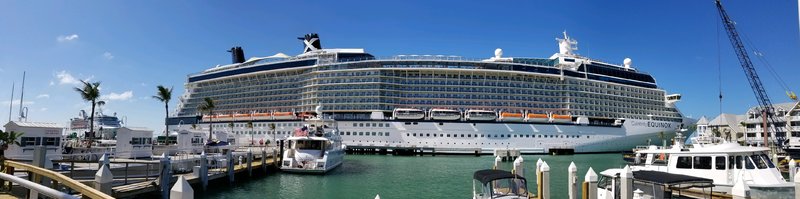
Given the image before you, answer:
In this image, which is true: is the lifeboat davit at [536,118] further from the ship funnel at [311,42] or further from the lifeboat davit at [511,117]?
the ship funnel at [311,42]

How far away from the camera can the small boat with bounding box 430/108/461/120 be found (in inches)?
2328

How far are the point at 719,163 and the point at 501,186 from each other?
849 centimetres

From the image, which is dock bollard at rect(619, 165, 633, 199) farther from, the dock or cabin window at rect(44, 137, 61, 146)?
cabin window at rect(44, 137, 61, 146)

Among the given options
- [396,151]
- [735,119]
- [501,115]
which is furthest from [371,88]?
[735,119]

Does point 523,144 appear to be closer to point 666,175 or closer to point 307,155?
point 307,155

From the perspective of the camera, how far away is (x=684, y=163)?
1669cm

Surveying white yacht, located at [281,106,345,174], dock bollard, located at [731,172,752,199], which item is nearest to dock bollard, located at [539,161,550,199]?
dock bollard, located at [731,172,752,199]

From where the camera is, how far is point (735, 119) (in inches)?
3108

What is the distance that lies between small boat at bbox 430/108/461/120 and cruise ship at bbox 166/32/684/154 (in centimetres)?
14

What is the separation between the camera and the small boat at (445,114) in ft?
194

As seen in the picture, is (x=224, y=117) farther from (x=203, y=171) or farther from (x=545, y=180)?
(x=545, y=180)

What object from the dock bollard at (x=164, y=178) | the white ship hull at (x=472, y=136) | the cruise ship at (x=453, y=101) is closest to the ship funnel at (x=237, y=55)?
the cruise ship at (x=453, y=101)

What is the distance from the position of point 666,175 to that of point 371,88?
2098 inches

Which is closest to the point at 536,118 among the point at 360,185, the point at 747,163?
the point at 360,185
